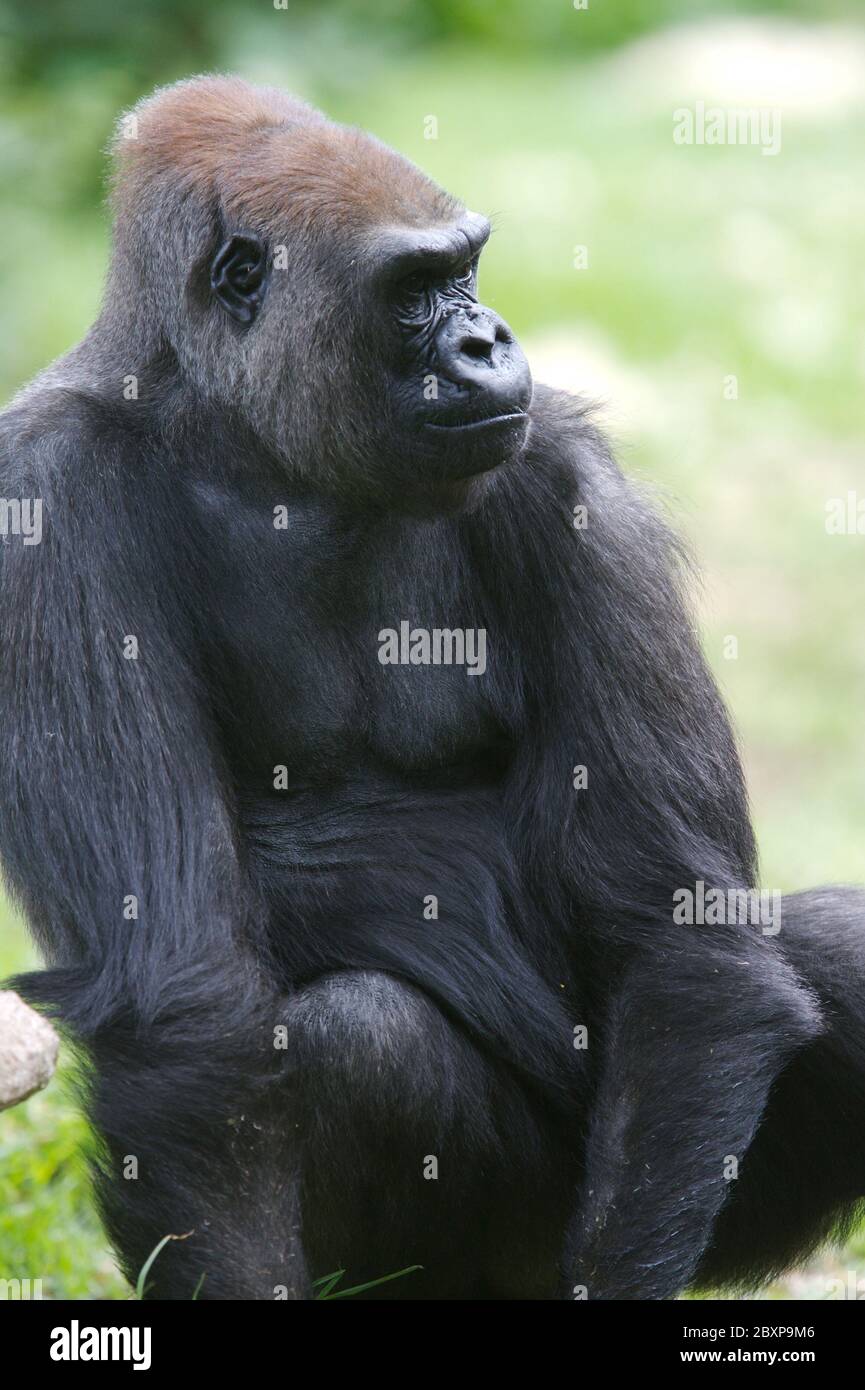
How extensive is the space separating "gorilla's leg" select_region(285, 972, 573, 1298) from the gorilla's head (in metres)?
1.32

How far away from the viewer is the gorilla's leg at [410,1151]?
15.4ft

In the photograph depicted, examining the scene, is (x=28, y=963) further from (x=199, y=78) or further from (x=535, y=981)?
(x=199, y=78)

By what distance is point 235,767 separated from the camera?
5020mm

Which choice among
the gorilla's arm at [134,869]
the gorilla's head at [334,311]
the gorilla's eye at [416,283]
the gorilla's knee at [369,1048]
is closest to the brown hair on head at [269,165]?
the gorilla's head at [334,311]

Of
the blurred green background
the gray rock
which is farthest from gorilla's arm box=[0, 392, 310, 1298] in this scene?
the blurred green background

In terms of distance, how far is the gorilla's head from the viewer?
479 cm

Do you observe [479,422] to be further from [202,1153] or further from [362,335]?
[202,1153]

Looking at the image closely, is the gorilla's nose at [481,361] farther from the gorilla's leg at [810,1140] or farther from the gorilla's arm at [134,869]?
the gorilla's leg at [810,1140]

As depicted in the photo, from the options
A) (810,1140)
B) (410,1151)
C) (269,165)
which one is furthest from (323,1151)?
(269,165)

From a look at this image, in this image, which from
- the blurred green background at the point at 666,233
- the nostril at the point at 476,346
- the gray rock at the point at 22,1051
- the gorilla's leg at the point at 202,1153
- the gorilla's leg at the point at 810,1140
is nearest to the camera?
the gray rock at the point at 22,1051

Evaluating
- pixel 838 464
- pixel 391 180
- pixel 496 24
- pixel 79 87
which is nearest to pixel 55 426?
pixel 391 180

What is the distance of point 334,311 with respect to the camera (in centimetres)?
485

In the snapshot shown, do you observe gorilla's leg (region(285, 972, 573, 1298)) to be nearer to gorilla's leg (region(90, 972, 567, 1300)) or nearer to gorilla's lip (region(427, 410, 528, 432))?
gorilla's leg (region(90, 972, 567, 1300))
